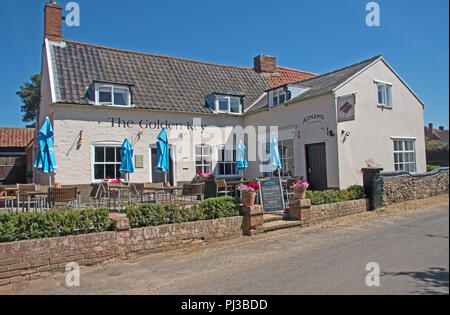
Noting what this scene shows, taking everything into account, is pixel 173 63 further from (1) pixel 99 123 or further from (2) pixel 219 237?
(2) pixel 219 237

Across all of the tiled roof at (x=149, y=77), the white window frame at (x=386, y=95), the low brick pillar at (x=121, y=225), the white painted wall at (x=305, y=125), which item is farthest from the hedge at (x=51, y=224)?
the white window frame at (x=386, y=95)

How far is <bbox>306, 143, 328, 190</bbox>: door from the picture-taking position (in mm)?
14250

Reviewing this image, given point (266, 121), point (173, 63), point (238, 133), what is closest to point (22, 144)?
point (173, 63)

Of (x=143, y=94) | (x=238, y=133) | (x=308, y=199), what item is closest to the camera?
(x=308, y=199)

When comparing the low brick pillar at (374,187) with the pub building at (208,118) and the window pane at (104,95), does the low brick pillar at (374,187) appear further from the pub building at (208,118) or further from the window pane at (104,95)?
the window pane at (104,95)

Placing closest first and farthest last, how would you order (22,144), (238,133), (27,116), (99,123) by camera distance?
(99,123) → (238,133) → (22,144) → (27,116)

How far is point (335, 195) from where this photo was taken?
11.9 m

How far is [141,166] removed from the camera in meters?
15.6

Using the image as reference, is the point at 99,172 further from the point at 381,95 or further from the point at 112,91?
the point at 381,95

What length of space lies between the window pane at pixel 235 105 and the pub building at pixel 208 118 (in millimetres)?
55

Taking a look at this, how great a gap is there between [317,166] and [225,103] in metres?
6.43

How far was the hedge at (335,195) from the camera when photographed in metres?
11.3

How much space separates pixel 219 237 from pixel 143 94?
965 cm

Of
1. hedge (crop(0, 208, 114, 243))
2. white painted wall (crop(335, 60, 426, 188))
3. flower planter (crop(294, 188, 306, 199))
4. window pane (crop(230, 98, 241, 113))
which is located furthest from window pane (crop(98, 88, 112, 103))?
white painted wall (crop(335, 60, 426, 188))
